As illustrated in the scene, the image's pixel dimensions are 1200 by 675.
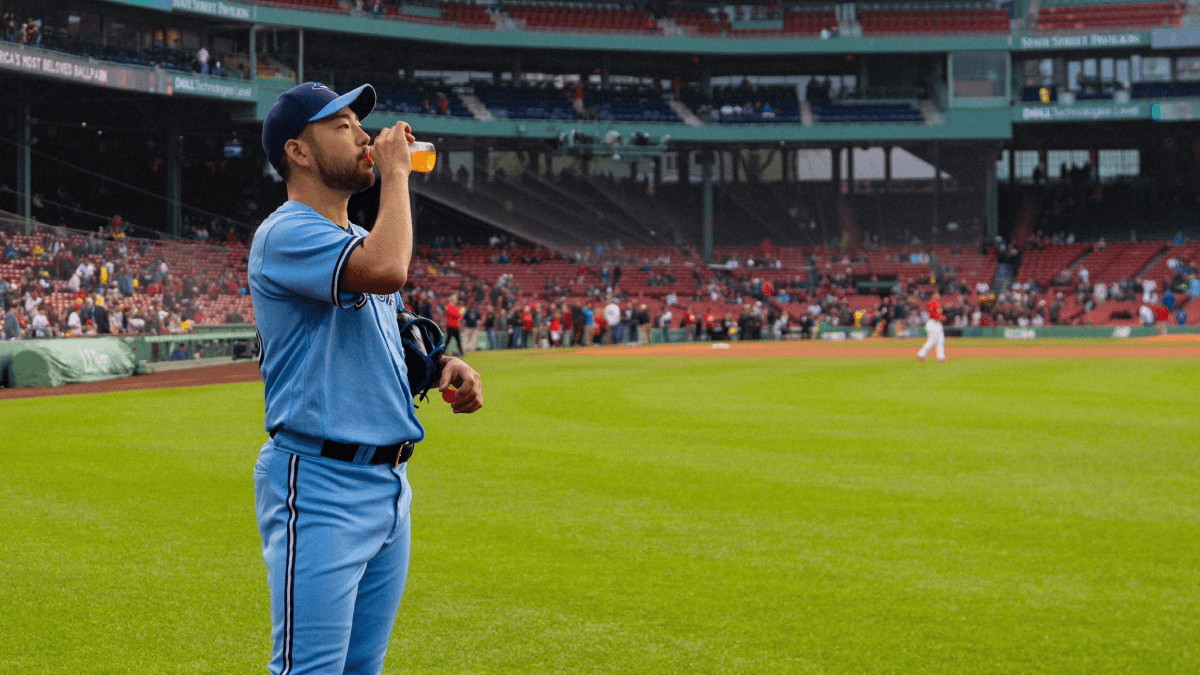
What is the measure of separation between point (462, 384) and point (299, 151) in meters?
0.80

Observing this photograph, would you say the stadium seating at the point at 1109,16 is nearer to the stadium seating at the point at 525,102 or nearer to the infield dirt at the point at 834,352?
the infield dirt at the point at 834,352

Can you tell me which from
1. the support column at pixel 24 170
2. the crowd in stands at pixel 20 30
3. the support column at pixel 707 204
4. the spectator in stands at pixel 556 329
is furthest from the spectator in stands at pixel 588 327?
the crowd in stands at pixel 20 30

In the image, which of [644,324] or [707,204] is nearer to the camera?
[644,324]

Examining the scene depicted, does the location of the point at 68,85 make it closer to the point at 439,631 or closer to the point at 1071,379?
the point at 1071,379

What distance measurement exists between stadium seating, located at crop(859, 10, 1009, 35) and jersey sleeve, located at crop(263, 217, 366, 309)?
58.5 m

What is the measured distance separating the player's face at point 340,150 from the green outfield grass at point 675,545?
9.14 ft

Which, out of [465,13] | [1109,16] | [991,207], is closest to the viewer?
[465,13]

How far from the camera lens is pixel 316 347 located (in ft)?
10.6

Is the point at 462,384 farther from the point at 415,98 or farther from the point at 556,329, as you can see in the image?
the point at 415,98

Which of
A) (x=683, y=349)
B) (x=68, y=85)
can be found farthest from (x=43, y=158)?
(x=683, y=349)

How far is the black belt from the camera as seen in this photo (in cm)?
323

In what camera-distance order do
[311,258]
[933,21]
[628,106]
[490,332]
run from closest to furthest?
1. [311,258]
2. [490,332]
3. [628,106]
4. [933,21]

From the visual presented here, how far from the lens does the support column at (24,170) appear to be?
40.3m

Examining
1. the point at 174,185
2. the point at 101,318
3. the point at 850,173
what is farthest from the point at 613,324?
the point at 850,173
